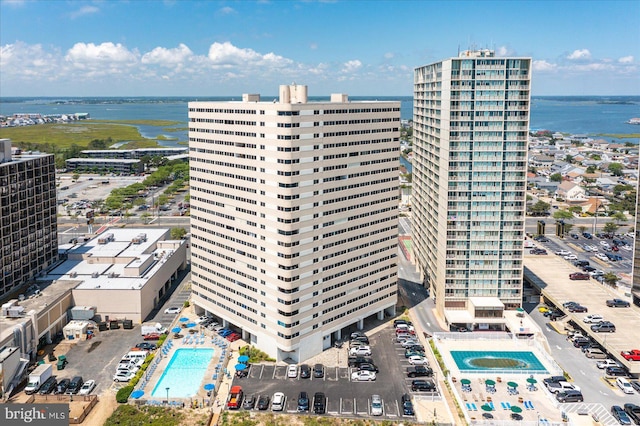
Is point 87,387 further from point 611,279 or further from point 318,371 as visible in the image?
point 611,279

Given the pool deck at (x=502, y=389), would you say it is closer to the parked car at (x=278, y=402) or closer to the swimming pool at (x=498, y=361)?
the swimming pool at (x=498, y=361)

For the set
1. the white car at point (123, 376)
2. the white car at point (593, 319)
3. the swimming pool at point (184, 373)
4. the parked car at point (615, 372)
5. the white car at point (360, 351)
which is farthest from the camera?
the white car at point (593, 319)

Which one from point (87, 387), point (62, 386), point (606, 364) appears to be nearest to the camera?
point (87, 387)

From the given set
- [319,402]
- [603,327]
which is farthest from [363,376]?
[603,327]

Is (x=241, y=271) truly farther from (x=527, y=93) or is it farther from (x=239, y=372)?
(x=527, y=93)

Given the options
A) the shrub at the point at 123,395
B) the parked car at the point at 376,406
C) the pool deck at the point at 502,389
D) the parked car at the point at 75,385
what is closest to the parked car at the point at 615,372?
the pool deck at the point at 502,389

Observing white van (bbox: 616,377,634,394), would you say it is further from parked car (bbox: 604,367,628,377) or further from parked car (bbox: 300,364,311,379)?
parked car (bbox: 300,364,311,379)
